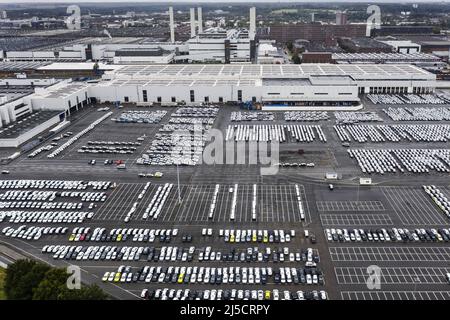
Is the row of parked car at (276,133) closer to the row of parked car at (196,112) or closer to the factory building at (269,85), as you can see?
the row of parked car at (196,112)

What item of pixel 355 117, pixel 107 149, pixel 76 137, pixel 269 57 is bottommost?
pixel 107 149

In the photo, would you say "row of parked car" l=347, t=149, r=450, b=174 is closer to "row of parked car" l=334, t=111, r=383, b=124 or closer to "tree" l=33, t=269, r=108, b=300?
"row of parked car" l=334, t=111, r=383, b=124

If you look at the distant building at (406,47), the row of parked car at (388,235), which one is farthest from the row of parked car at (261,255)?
the distant building at (406,47)

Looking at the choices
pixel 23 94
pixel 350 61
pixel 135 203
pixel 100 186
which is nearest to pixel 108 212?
pixel 135 203

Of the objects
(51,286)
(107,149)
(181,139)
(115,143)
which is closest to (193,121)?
(181,139)

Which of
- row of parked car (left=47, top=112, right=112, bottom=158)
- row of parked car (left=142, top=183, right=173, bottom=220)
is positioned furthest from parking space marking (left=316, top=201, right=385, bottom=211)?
row of parked car (left=47, top=112, right=112, bottom=158)

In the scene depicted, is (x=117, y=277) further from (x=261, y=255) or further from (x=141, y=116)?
(x=141, y=116)
